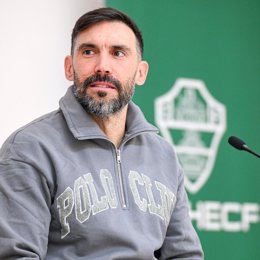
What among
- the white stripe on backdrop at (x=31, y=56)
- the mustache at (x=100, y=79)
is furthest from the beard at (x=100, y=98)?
the white stripe on backdrop at (x=31, y=56)

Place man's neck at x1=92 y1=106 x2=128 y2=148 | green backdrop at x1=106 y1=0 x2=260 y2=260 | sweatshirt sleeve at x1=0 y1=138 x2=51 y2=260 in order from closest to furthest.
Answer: sweatshirt sleeve at x1=0 y1=138 x2=51 y2=260 → man's neck at x1=92 y1=106 x2=128 y2=148 → green backdrop at x1=106 y1=0 x2=260 y2=260

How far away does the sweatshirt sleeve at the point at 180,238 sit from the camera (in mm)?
2153

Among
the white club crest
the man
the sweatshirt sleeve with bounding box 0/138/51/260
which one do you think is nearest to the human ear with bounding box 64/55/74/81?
the man

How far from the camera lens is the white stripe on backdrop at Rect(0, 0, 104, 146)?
318 centimetres

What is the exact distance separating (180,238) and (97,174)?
1.20 feet

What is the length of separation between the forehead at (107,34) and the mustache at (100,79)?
10 cm

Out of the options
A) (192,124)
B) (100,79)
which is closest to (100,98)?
(100,79)

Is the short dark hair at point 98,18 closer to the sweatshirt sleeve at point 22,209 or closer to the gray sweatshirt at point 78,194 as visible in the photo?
the gray sweatshirt at point 78,194

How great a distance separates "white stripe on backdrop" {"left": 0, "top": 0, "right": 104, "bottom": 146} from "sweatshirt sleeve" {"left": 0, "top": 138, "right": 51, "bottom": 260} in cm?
128

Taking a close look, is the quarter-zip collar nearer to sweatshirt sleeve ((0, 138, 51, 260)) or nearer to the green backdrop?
sweatshirt sleeve ((0, 138, 51, 260))

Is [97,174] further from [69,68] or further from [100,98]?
[69,68]

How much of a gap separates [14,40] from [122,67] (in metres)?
1.23

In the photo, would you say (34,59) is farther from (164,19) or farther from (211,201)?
(211,201)

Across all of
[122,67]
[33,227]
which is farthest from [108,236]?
[122,67]
